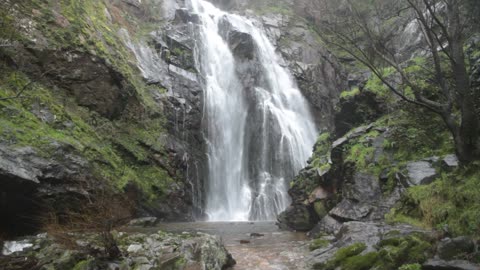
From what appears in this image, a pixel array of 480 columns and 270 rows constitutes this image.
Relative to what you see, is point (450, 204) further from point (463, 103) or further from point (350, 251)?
point (350, 251)

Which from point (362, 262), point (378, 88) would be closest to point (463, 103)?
point (362, 262)

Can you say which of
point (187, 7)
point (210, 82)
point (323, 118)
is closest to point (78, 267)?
point (210, 82)

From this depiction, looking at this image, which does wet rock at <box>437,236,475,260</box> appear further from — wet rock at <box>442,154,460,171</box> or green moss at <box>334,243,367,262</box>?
wet rock at <box>442,154,460,171</box>

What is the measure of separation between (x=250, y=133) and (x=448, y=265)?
838 inches

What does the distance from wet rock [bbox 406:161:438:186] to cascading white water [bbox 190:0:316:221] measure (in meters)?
11.8

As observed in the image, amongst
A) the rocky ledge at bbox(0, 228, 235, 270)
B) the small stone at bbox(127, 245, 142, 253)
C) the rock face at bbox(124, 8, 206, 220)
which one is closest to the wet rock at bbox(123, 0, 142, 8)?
the rock face at bbox(124, 8, 206, 220)

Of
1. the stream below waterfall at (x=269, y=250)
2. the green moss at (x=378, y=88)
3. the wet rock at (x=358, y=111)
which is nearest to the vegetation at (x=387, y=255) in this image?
the stream below waterfall at (x=269, y=250)

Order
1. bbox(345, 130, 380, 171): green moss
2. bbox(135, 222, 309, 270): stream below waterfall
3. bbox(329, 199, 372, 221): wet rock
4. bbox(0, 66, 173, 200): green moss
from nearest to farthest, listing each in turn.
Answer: bbox(135, 222, 309, 270): stream below waterfall < bbox(329, 199, 372, 221): wet rock < bbox(345, 130, 380, 171): green moss < bbox(0, 66, 173, 200): green moss

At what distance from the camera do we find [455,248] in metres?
4.91

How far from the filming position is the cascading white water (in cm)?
2231

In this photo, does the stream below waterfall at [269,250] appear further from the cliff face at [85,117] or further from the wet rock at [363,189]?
the cliff face at [85,117]

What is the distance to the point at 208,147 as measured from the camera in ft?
77.8

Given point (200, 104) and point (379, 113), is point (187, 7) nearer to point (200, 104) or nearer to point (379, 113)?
point (200, 104)

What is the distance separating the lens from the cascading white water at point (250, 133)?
73.2ft
